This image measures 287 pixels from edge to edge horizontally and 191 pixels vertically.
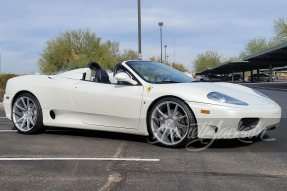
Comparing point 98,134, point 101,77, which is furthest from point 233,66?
point 101,77

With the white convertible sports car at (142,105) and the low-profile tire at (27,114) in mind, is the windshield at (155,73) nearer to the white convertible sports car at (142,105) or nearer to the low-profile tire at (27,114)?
the white convertible sports car at (142,105)

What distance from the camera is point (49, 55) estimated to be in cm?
3744

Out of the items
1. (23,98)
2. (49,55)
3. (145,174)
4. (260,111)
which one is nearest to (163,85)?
(260,111)

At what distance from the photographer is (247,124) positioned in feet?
14.2

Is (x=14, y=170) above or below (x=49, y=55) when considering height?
below

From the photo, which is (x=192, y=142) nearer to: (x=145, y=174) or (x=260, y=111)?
(x=260, y=111)

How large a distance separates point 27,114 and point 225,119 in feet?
11.5

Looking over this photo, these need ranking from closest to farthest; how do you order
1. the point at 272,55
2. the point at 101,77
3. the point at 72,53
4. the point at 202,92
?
the point at 202,92
the point at 101,77
the point at 272,55
the point at 72,53

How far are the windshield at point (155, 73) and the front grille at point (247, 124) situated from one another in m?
1.24

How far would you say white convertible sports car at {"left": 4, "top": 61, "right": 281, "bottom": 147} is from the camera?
4328 mm

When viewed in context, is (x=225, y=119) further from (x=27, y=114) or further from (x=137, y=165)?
(x=27, y=114)

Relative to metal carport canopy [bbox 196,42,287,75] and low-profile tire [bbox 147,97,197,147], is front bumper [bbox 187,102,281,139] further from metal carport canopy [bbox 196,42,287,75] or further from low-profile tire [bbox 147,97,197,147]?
metal carport canopy [bbox 196,42,287,75]

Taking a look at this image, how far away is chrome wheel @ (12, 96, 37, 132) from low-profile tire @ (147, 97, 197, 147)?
2.28 metres

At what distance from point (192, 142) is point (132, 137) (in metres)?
1.12
